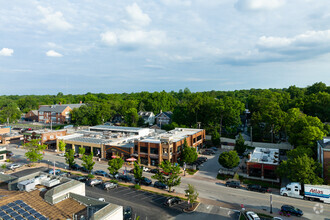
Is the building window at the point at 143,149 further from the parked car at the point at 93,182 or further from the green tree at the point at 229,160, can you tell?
the green tree at the point at 229,160

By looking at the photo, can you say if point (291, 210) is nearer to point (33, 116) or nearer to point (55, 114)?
point (55, 114)

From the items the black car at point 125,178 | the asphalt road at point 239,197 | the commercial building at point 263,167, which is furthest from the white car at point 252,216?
the black car at point 125,178

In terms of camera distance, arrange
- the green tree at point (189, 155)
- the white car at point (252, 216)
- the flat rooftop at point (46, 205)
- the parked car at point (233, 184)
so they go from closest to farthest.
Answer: the flat rooftop at point (46, 205) < the white car at point (252, 216) < the parked car at point (233, 184) < the green tree at point (189, 155)

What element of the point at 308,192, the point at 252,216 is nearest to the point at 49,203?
the point at 252,216

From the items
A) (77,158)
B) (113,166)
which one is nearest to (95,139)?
(77,158)

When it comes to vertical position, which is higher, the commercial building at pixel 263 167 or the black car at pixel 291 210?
the commercial building at pixel 263 167

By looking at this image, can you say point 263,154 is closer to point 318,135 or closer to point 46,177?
point 318,135
